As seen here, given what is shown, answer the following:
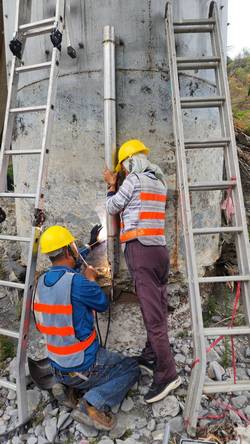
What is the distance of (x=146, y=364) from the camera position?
323cm

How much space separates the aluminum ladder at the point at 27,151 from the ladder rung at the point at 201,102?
3.63ft

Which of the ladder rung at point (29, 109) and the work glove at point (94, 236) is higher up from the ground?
the ladder rung at point (29, 109)

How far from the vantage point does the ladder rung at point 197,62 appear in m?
3.09

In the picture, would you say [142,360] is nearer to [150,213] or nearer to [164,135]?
[150,213]

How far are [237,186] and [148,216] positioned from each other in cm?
75

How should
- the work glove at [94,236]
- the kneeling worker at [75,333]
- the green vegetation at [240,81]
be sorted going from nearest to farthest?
the kneeling worker at [75,333], the work glove at [94,236], the green vegetation at [240,81]

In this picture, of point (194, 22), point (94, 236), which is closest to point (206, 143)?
point (194, 22)

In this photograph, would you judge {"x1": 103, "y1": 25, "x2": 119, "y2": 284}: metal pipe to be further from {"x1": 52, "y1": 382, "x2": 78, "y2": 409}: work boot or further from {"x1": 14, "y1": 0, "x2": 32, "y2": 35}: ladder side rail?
{"x1": 52, "y1": 382, "x2": 78, "y2": 409}: work boot

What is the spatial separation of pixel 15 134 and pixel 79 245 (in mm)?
1354

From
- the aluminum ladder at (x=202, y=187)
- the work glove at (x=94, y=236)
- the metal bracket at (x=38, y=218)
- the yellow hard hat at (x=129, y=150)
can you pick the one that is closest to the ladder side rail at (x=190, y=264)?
the aluminum ladder at (x=202, y=187)

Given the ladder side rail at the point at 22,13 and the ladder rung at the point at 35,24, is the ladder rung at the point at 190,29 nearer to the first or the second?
the ladder rung at the point at 35,24

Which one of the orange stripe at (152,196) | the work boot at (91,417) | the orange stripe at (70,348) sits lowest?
the work boot at (91,417)

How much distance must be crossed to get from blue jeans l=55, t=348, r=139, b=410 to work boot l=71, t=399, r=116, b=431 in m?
0.03

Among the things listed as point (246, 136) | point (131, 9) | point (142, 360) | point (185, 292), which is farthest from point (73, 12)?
point (246, 136)
